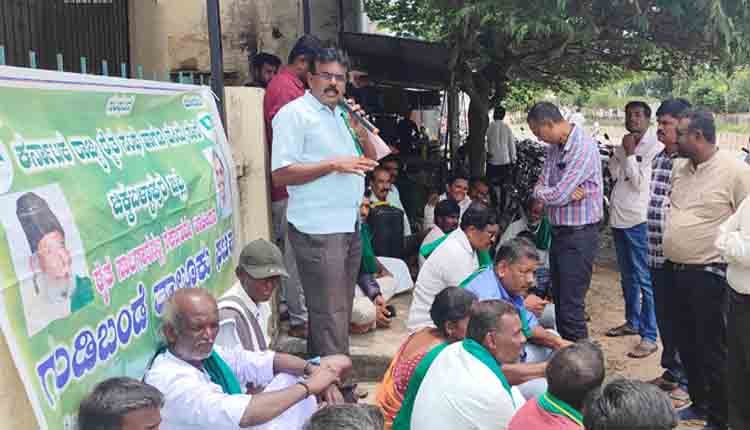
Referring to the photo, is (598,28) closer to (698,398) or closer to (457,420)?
A: (698,398)

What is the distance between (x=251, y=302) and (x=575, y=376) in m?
1.36

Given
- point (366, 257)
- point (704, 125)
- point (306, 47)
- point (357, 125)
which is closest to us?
→ point (704, 125)

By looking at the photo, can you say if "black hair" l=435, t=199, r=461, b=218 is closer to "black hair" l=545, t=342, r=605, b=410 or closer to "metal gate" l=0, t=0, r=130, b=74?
"metal gate" l=0, t=0, r=130, b=74

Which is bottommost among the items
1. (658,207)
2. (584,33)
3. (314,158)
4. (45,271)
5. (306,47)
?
(658,207)

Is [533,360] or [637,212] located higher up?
[637,212]

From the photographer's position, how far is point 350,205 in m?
3.52

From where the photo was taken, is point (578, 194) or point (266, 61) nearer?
point (578, 194)

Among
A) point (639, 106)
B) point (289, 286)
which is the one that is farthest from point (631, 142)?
point (289, 286)

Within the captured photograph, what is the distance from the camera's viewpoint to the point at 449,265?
12.0 ft

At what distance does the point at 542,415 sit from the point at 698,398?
2.07m

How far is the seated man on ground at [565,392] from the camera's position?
2328 millimetres

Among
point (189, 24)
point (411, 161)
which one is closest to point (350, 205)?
point (189, 24)

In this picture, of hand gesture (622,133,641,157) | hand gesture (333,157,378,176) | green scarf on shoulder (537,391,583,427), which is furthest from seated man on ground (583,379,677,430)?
hand gesture (622,133,641,157)

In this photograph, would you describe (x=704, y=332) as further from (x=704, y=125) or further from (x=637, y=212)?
(x=637, y=212)
